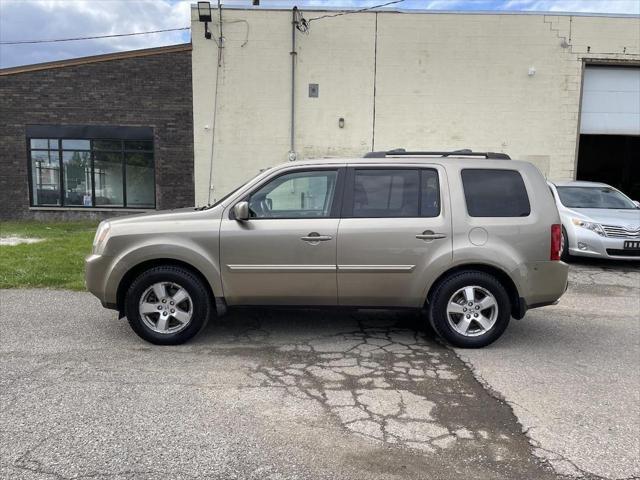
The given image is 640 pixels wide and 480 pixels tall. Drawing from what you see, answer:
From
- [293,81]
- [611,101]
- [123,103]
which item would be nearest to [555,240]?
[293,81]

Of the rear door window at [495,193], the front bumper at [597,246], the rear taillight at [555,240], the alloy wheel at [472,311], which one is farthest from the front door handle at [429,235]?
the front bumper at [597,246]

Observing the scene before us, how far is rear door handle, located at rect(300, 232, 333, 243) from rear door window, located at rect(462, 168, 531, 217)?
54.4 inches

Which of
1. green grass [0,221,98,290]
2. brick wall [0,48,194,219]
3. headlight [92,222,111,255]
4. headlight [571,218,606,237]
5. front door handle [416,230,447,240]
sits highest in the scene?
brick wall [0,48,194,219]

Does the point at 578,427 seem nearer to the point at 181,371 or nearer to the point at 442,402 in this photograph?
the point at 442,402

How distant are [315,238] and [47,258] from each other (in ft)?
22.1

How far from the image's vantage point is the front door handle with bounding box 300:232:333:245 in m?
4.90

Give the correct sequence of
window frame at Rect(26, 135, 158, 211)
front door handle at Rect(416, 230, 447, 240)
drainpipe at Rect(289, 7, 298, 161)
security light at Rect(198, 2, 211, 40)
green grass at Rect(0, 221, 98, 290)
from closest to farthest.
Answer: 1. front door handle at Rect(416, 230, 447, 240)
2. green grass at Rect(0, 221, 98, 290)
3. security light at Rect(198, 2, 211, 40)
4. drainpipe at Rect(289, 7, 298, 161)
5. window frame at Rect(26, 135, 158, 211)

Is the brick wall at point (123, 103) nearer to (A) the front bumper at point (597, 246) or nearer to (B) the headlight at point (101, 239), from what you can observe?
(A) the front bumper at point (597, 246)

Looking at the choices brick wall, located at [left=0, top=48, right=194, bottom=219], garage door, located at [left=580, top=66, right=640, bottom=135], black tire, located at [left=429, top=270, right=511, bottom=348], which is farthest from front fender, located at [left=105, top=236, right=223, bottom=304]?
garage door, located at [left=580, top=66, right=640, bottom=135]

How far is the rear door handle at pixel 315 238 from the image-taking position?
16.1 feet

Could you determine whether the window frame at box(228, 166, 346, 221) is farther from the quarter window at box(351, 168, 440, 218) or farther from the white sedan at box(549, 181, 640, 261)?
the white sedan at box(549, 181, 640, 261)

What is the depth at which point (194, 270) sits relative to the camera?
502 cm

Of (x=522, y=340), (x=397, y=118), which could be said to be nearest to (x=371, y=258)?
(x=522, y=340)

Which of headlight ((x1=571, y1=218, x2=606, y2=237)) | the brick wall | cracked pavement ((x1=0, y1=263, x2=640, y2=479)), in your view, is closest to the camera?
cracked pavement ((x1=0, y1=263, x2=640, y2=479))
